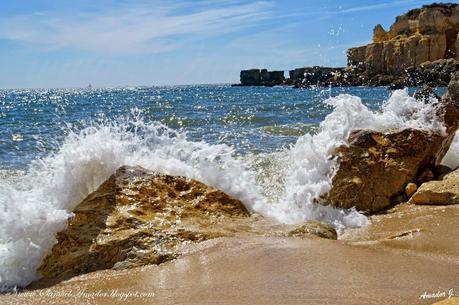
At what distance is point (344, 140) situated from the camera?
6211 millimetres

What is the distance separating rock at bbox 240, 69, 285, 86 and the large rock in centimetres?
8425

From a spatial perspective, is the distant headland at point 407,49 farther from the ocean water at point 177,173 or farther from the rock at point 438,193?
the rock at point 438,193

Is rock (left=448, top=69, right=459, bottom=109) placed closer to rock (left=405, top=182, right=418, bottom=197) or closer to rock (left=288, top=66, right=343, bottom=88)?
rock (left=405, top=182, right=418, bottom=197)

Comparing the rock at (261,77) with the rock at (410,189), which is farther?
the rock at (261,77)

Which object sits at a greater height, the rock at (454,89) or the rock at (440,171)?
the rock at (454,89)

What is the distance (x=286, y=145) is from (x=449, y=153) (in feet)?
15.1

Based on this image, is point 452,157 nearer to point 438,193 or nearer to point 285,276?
point 438,193

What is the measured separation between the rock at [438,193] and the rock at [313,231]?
154 cm

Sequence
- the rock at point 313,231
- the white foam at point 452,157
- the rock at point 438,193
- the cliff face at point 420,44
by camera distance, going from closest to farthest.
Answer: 1. the rock at point 313,231
2. the rock at point 438,193
3. the white foam at point 452,157
4. the cliff face at point 420,44

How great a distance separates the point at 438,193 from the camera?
5.42 metres

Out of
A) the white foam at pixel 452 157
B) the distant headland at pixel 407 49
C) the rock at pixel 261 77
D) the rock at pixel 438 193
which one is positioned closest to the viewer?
the rock at pixel 438 193

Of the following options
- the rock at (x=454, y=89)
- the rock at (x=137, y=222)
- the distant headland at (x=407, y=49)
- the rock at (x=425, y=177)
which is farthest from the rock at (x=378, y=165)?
the distant headland at (x=407, y=49)

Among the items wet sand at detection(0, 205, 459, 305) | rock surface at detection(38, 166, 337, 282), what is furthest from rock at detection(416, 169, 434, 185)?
rock surface at detection(38, 166, 337, 282)

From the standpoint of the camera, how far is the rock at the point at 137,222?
389cm
